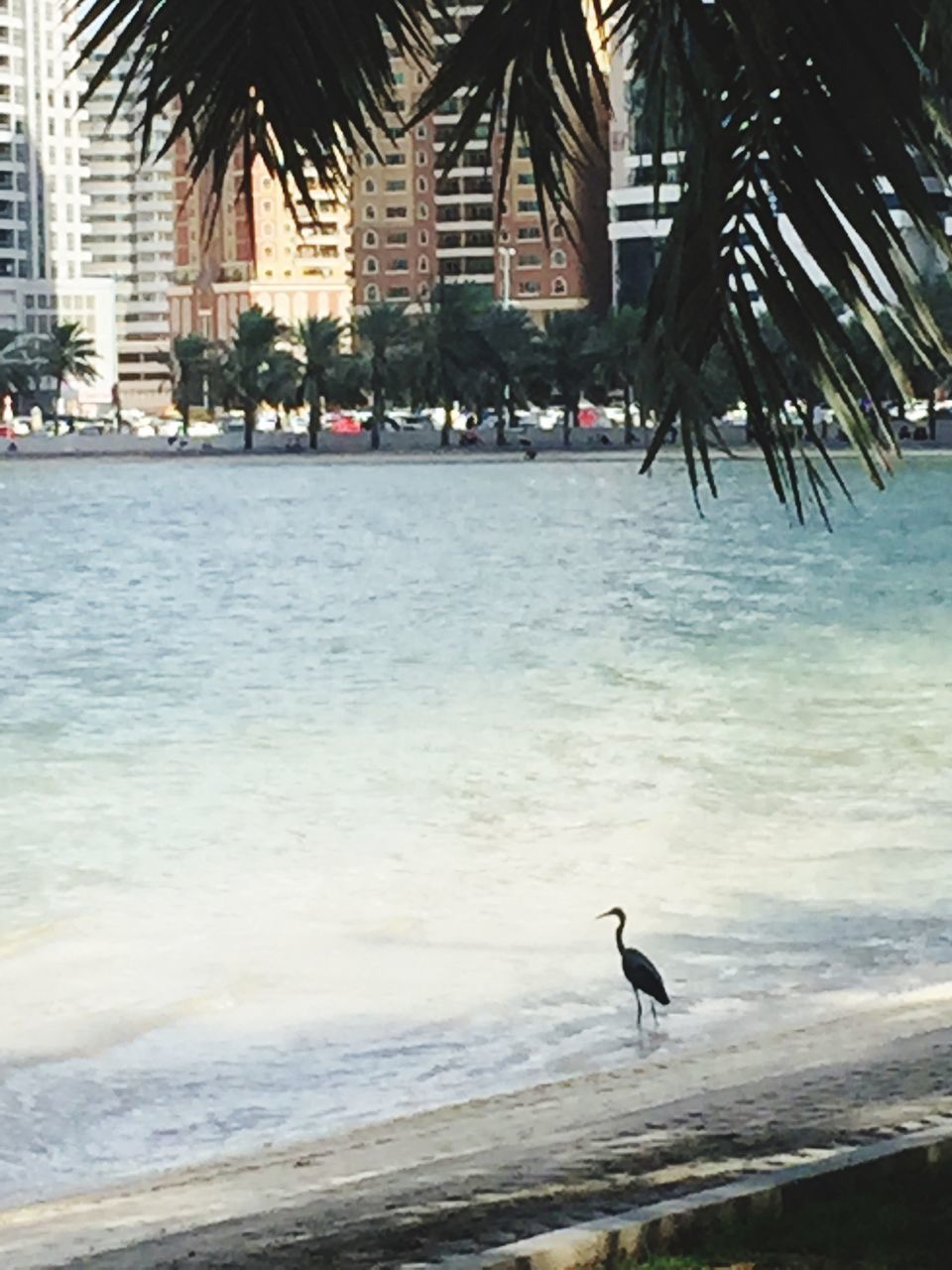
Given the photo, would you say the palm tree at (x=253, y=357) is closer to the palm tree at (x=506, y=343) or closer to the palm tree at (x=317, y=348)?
the palm tree at (x=317, y=348)

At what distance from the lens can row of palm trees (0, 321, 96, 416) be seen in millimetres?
172375

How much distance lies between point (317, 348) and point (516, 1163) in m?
133

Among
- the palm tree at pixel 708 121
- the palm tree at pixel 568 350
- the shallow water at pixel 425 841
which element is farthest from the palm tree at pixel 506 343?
the palm tree at pixel 708 121

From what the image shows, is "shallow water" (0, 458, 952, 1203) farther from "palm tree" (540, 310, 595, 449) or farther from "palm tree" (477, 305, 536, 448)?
"palm tree" (540, 310, 595, 449)

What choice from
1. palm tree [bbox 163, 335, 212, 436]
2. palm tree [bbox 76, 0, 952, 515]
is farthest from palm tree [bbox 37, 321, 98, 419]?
palm tree [bbox 76, 0, 952, 515]

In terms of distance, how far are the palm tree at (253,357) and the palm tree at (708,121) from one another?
140m

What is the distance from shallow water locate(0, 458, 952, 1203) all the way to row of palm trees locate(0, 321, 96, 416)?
10543cm

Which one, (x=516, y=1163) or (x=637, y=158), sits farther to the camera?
(x=516, y=1163)

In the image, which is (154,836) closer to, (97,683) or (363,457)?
(97,683)

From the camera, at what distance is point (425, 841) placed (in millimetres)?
25516

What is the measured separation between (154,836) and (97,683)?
2095 cm

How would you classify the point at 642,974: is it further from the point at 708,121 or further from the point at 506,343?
the point at 506,343

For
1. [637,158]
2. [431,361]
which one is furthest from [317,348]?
[637,158]

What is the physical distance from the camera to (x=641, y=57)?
11.6ft
